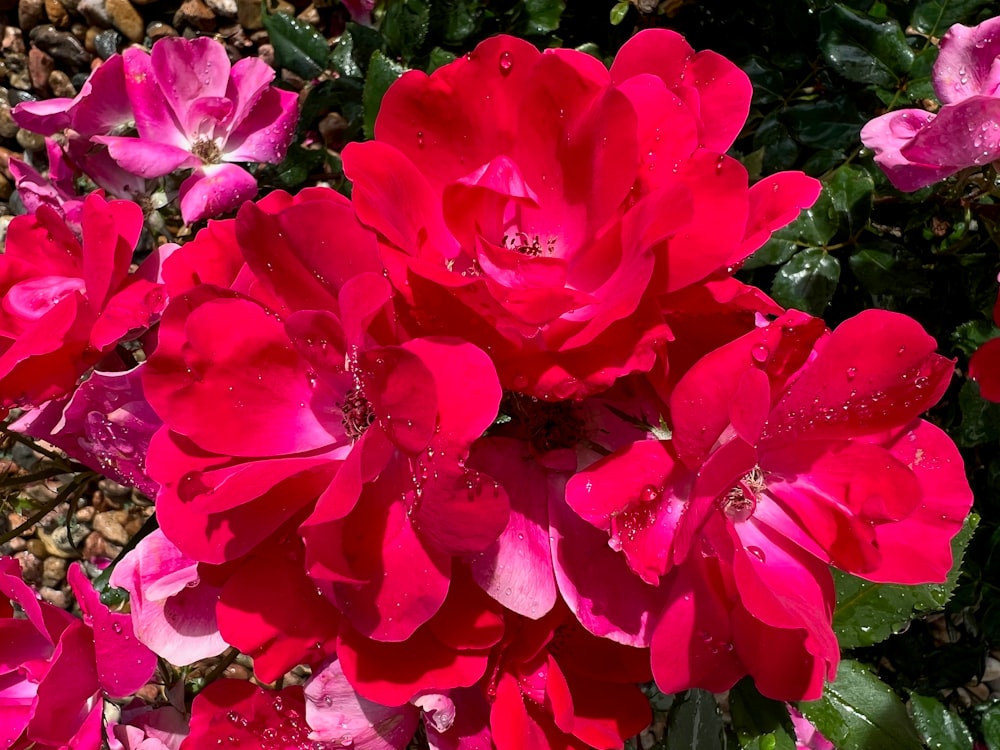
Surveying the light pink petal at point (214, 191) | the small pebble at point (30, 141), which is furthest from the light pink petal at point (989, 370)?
the small pebble at point (30, 141)

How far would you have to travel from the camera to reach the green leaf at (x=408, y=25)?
1117 millimetres

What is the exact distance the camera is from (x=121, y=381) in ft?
2.17

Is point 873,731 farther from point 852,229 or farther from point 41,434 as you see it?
point 41,434

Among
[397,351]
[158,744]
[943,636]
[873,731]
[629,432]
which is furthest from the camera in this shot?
[943,636]

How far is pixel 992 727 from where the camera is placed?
114cm

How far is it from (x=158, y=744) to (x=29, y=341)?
0.39 meters

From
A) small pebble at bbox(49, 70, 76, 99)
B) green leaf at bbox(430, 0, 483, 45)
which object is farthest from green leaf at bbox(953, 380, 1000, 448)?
small pebble at bbox(49, 70, 76, 99)

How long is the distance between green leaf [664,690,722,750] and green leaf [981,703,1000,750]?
542 mm

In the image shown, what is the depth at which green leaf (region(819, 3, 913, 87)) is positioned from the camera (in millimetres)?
1022

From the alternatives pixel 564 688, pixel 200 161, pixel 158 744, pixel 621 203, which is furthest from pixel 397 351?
pixel 200 161

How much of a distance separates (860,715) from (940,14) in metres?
0.93

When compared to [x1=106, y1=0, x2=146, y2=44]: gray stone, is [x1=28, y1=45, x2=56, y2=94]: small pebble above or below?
below

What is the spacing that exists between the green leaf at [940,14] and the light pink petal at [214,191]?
3.10 ft

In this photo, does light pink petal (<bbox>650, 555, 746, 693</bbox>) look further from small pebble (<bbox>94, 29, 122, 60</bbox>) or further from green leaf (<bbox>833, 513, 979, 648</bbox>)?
small pebble (<bbox>94, 29, 122, 60</bbox>)
